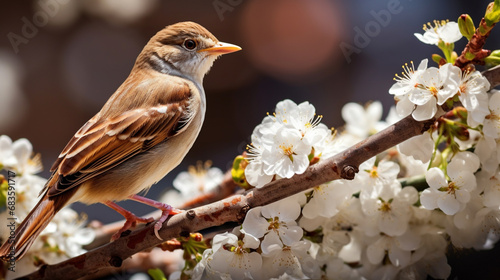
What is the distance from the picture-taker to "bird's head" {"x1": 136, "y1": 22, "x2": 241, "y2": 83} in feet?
8.78

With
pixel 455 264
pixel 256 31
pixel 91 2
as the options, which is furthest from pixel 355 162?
pixel 91 2

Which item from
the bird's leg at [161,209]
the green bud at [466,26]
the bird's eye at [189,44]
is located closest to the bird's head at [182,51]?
the bird's eye at [189,44]

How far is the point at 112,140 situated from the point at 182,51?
666 millimetres

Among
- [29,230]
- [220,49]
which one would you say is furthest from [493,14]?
[29,230]

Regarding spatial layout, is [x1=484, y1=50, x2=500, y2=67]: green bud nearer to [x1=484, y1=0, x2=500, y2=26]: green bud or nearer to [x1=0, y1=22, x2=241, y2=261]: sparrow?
[x1=484, y1=0, x2=500, y2=26]: green bud

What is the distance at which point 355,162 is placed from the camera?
170cm

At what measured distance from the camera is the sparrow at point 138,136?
6.90ft

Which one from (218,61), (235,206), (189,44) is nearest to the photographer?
(235,206)

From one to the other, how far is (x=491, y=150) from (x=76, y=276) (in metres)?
1.48

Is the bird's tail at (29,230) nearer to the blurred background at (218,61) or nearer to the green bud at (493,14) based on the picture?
the green bud at (493,14)

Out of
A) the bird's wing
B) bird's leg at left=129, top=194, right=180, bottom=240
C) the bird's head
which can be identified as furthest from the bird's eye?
bird's leg at left=129, top=194, right=180, bottom=240

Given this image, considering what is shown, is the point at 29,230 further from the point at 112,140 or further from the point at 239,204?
the point at 239,204

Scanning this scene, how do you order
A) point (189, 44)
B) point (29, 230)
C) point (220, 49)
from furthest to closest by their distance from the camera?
point (189, 44) < point (220, 49) < point (29, 230)

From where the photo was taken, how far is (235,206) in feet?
5.88
